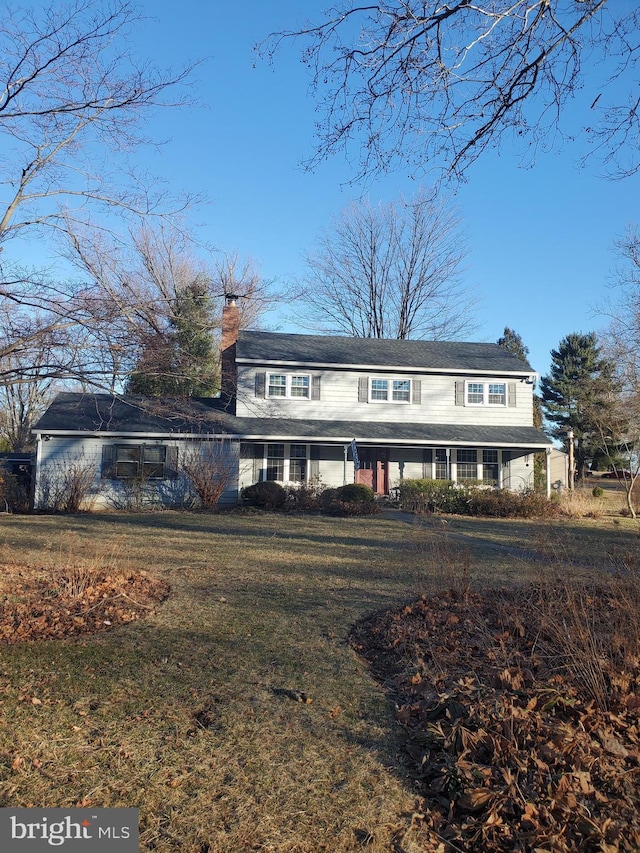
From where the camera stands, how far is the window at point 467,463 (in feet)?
82.5

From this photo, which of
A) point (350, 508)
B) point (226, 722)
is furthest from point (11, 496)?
point (226, 722)

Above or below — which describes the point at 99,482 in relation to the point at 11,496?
above

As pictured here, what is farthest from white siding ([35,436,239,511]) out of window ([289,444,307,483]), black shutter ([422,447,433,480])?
black shutter ([422,447,433,480])

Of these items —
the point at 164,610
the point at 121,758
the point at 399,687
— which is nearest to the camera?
the point at 121,758

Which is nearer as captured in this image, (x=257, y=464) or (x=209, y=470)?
(x=209, y=470)

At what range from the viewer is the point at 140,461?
22219 mm

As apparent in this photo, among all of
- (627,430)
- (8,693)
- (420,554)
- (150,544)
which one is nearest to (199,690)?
(8,693)

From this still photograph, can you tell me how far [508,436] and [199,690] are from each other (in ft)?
69.4

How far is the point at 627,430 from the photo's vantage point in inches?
1037

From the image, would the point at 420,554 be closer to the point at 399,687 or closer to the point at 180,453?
the point at 399,687

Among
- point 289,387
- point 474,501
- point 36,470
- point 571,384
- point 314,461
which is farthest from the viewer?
point 571,384

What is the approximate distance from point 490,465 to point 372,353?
20.4ft

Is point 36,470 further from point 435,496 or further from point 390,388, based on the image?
point 435,496

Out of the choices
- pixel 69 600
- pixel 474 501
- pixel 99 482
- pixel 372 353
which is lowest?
pixel 69 600
